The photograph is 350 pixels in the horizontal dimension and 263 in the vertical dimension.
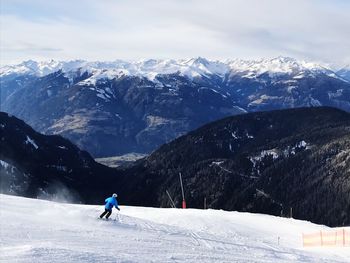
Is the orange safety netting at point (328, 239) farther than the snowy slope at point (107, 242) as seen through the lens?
Yes

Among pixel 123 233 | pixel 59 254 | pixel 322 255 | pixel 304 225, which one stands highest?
pixel 59 254

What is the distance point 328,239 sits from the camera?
50.5 meters

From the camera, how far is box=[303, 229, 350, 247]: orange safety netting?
48675 mm

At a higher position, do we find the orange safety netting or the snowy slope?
the snowy slope

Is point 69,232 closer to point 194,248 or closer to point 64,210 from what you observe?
point 194,248

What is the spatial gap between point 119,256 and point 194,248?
7232 mm

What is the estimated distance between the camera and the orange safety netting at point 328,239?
48675mm

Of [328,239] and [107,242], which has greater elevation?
[107,242]

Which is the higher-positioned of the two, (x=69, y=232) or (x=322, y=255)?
(x=69, y=232)

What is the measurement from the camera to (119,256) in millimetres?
25828

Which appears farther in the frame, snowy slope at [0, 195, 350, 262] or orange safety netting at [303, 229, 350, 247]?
orange safety netting at [303, 229, 350, 247]

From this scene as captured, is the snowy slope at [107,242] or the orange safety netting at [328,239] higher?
the snowy slope at [107,242]

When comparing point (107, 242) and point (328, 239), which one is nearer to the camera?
point (107, 242)

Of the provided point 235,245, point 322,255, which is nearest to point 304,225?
point 322,255
